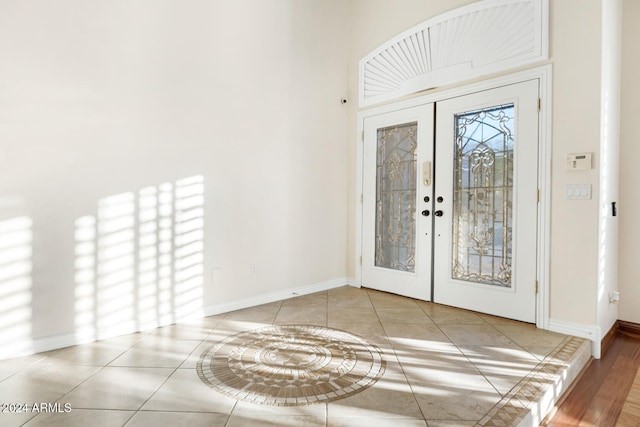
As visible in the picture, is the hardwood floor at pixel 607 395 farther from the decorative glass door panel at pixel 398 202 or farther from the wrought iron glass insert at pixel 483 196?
the decorative glass door panel at pixel 398 202

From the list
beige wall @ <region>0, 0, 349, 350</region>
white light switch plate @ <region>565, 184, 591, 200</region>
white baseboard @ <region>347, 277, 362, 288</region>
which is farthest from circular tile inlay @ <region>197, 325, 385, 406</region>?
white light switch plate @ <region>565, 184, 591, 200</region>

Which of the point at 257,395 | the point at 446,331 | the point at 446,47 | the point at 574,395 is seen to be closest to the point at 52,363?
the point at 257,395

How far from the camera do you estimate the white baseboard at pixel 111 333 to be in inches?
96.9

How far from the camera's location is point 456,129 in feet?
11.5

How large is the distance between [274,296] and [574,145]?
302 cm

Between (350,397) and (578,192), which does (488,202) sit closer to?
(578,192)

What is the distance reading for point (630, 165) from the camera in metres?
3.17

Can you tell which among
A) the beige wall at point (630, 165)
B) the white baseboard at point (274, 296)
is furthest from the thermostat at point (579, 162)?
the white baseboard at point (274, 296)

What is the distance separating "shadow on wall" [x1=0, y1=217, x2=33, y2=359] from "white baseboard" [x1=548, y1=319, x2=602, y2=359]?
3930 mm

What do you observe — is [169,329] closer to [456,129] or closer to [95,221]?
[95,221]

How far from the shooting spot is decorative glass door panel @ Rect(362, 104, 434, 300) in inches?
148

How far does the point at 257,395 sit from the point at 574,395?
1.91 metres

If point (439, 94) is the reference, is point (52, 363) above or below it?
below

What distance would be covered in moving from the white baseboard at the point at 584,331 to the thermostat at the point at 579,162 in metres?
1.20
